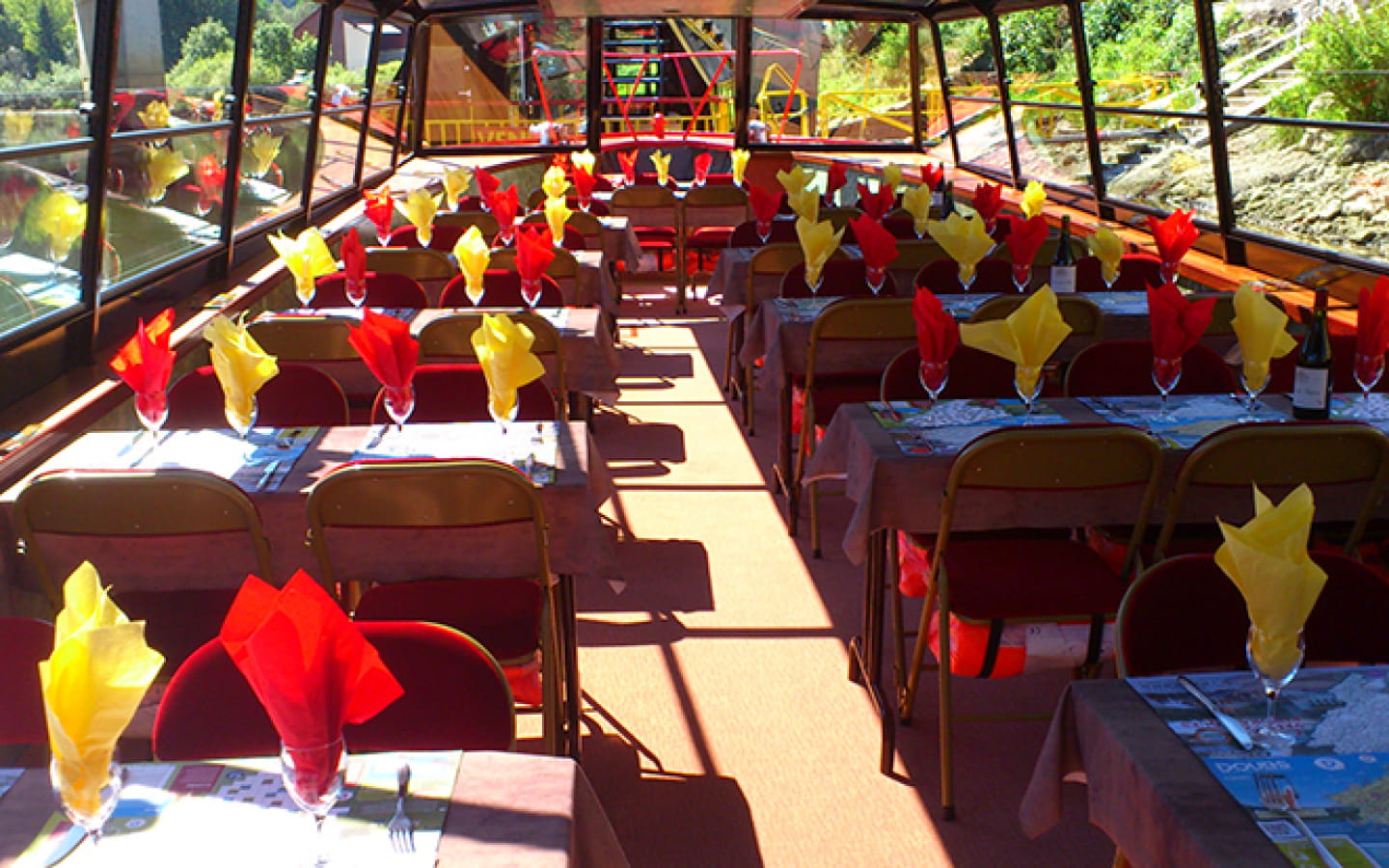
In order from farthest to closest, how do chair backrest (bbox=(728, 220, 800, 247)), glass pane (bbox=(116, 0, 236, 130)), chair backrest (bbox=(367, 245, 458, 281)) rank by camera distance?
chair backrest (bbox=(728, 220, 800, 247))
chair backrest (bbox=(367, 245, 458, 281))
glass pane (bbox=(116, 0, 236, 130))

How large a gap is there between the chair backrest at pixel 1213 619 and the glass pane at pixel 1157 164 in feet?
14.2

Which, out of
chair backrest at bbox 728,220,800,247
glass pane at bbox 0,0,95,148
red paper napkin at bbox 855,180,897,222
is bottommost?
chair backrest at bbox 728,220,800,247

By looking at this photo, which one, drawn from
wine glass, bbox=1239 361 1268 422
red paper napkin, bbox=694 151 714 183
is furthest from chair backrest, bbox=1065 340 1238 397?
red paper napkin, bbox=694 151 714 183

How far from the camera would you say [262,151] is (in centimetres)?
624

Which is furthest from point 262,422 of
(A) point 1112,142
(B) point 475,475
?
(A) point 1112,142

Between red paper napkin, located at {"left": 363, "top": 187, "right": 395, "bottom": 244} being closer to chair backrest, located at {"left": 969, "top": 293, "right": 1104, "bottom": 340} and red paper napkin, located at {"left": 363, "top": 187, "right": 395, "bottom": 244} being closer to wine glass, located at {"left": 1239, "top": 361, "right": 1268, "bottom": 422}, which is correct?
chair backrest, located at {"left": 969, "top": 293, "right": 1104, "bottom": 340}

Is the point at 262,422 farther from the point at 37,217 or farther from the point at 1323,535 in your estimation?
the point at 1323,535

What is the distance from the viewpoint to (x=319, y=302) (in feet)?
16.6

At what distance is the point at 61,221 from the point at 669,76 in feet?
26.7

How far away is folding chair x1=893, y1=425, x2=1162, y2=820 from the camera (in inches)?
103

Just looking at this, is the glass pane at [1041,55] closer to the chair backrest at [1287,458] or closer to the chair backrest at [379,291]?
the chair backrest at [379,291]

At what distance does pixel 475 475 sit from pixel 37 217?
6.51 ft

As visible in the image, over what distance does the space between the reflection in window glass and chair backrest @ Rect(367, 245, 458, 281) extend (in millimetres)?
5299

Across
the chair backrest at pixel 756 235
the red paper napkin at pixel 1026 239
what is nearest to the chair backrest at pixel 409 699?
the red paper napkin at pixel 1026 239
